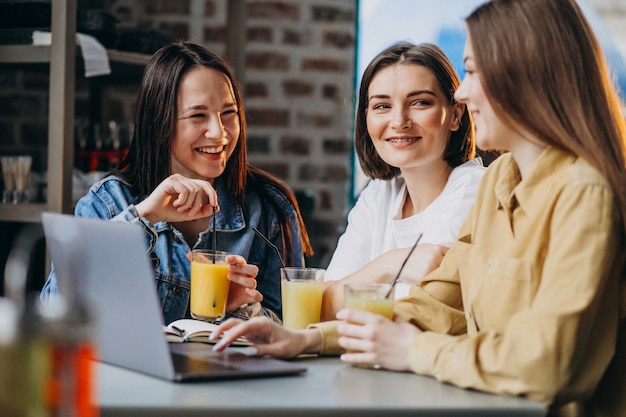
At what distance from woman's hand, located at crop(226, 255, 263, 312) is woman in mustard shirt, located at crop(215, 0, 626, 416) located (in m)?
0.42

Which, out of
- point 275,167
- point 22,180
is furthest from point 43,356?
point 275,167

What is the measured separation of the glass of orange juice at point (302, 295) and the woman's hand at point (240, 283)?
13 centimetres

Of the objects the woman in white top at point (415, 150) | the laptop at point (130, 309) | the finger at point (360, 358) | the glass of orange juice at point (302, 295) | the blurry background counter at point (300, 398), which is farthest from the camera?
the woman in white top at point (415, 150)

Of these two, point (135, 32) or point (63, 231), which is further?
point (135, 32)

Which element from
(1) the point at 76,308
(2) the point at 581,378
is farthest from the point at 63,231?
(2) the point at 581,378

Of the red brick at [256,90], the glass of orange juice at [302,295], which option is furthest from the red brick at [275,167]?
the glass of orange juice at [302,295]

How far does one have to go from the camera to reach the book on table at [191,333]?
5.34 feet

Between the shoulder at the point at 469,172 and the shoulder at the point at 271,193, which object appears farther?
the shoulder at the point at 271,193

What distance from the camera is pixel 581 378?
4.41ft

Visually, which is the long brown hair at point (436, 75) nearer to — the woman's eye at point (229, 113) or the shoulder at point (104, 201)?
the woman's eye at point (229, 113)

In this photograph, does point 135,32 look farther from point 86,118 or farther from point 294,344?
point 294,344

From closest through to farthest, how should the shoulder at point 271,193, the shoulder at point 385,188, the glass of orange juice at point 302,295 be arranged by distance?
the glass of orange juice at point 302,295 → the shoulder at point 385,188 → the shoulder at point 271,193

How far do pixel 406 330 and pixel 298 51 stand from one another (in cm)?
273

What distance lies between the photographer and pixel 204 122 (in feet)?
7.68
